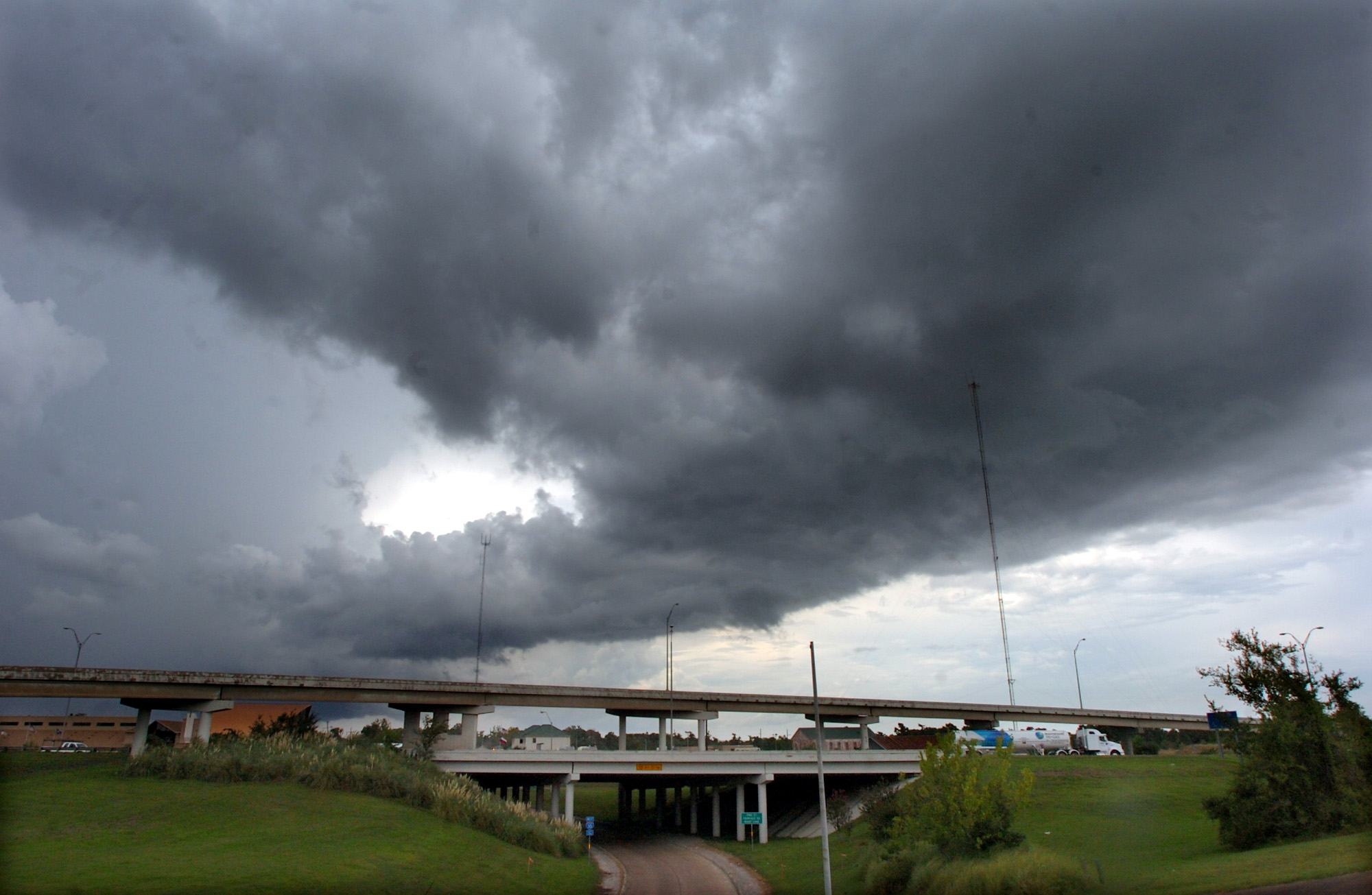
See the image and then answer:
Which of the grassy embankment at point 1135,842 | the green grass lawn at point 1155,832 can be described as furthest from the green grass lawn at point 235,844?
the green grass lawn at point 1155,832

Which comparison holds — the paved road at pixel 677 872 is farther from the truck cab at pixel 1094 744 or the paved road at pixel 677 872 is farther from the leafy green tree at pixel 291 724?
the truck cab at pixel 1094 744

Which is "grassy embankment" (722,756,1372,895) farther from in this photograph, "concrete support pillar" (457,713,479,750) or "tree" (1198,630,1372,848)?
"concrete support pillar" (457,713,479,750)

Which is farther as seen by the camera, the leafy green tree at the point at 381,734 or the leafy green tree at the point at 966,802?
the leafy green tree at the point at 381,734

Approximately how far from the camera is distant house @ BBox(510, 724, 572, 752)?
11012cm

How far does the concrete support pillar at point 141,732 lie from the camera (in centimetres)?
5705

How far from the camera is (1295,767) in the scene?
3094 centimetres

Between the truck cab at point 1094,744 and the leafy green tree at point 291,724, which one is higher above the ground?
the leafy green tree at point 291,724

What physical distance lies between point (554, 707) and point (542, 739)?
4381 cm

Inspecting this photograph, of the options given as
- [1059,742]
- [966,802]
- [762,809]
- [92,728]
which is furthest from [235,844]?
[92,728]

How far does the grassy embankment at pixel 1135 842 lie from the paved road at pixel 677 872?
72.5 inches

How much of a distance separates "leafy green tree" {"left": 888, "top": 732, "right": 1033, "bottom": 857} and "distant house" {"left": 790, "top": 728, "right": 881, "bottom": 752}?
197 feet

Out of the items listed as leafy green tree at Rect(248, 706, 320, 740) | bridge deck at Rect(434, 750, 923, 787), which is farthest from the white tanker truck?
leafy green tree at Rect(248, 706, 320, 740)

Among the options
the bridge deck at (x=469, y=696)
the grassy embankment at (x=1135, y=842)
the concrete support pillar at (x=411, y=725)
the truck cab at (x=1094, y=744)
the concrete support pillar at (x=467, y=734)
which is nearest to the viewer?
the grassy embankment at (x=1135, y=842)

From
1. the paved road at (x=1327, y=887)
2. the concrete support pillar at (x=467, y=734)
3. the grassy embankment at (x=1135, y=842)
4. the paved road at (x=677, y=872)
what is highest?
the concrete support pillar at (x=467, y=734)
